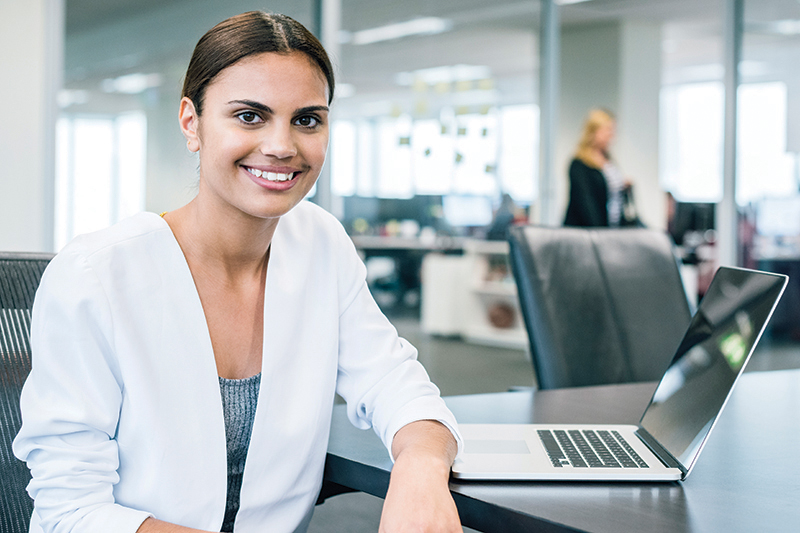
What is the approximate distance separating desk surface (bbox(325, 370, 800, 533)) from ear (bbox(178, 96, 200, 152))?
1.51 ft

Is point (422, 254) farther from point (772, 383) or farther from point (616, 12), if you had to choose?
point (616, 12)

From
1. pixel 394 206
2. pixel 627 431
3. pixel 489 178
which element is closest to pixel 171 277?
pixel 627 431

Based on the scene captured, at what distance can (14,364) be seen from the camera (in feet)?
3.52

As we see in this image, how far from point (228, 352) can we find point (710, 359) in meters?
0.64

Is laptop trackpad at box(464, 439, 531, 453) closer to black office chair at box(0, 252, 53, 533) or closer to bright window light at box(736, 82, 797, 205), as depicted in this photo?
black office chair at box(0, 252, 53, 533)

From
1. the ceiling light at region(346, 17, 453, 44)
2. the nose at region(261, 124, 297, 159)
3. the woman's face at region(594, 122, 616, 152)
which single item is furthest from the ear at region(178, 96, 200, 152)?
the woman's face at region(594, 122, 616, 152)

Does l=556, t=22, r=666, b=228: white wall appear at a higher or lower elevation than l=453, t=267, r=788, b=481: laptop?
higher

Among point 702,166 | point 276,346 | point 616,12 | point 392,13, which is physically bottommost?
point 276,346

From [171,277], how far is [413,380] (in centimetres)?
37

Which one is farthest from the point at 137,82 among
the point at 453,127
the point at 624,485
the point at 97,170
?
the point at 624,485

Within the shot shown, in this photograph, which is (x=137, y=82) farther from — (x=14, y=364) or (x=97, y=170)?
(x=14, y=364)

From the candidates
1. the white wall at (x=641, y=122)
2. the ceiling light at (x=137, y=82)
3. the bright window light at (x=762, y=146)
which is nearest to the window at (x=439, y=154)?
the ceiling light at (x=137, y=82)

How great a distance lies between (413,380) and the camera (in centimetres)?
112

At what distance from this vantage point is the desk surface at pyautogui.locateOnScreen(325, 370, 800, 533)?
76 cm
